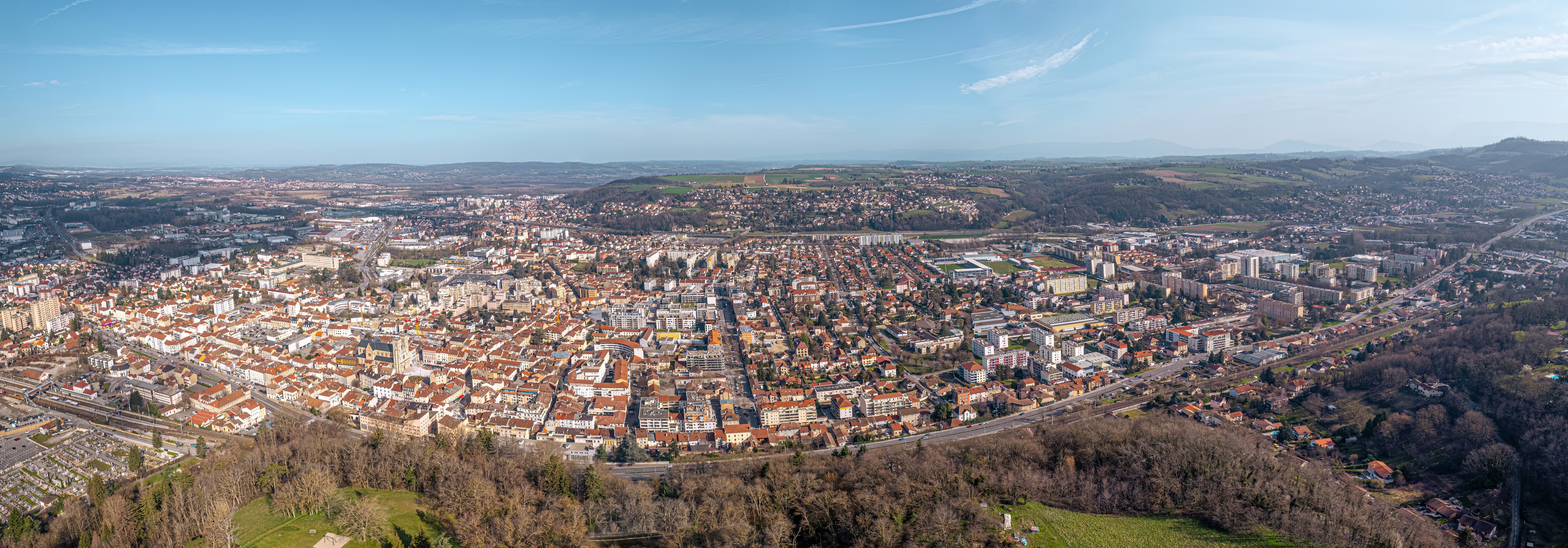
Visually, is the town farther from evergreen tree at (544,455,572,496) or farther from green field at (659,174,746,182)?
green field at (659,174,746,182)

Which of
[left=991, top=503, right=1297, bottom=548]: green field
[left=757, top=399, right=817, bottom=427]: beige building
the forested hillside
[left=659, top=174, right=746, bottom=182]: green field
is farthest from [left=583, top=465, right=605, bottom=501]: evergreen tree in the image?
[left=659, top=174, right=746, bottom=182]: green field

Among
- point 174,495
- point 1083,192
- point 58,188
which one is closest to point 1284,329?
point 174,495

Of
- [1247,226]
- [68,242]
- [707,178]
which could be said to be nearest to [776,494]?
[1247,226]

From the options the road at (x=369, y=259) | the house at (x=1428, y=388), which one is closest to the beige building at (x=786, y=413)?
the house at (x=1428, y=388)

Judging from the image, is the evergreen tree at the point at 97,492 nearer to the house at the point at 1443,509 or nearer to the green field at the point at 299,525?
the green field at the point at 299,525

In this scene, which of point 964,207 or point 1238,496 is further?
point 964,207

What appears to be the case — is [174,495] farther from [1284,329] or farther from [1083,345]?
Answer: [1284,329]
